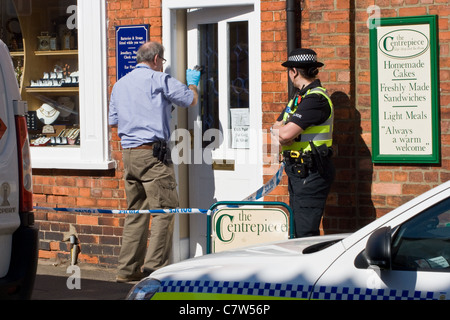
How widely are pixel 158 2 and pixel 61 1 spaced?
4.36ft

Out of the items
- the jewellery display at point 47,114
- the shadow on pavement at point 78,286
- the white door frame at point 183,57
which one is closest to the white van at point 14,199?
the shadow on pavement at point 78,286

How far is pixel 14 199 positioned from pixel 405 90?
143 inches

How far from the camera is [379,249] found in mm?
3805

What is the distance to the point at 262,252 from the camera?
457 centimetres

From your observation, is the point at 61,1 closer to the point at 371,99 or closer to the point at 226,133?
the point at 226,133

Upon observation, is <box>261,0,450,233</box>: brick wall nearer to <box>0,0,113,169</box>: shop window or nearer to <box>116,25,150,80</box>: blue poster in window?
<box>116,25,150,80</box>: blue poster in window

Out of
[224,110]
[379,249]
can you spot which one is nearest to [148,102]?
[224,110]

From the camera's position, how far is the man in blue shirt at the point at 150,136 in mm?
7777

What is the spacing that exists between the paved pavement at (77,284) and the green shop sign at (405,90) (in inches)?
104

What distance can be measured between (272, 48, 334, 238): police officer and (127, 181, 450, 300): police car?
8.11 ft

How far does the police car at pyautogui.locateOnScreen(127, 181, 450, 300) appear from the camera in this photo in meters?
3.86

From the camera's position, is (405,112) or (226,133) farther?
(226,133)

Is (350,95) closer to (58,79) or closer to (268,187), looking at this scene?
(268,187)
